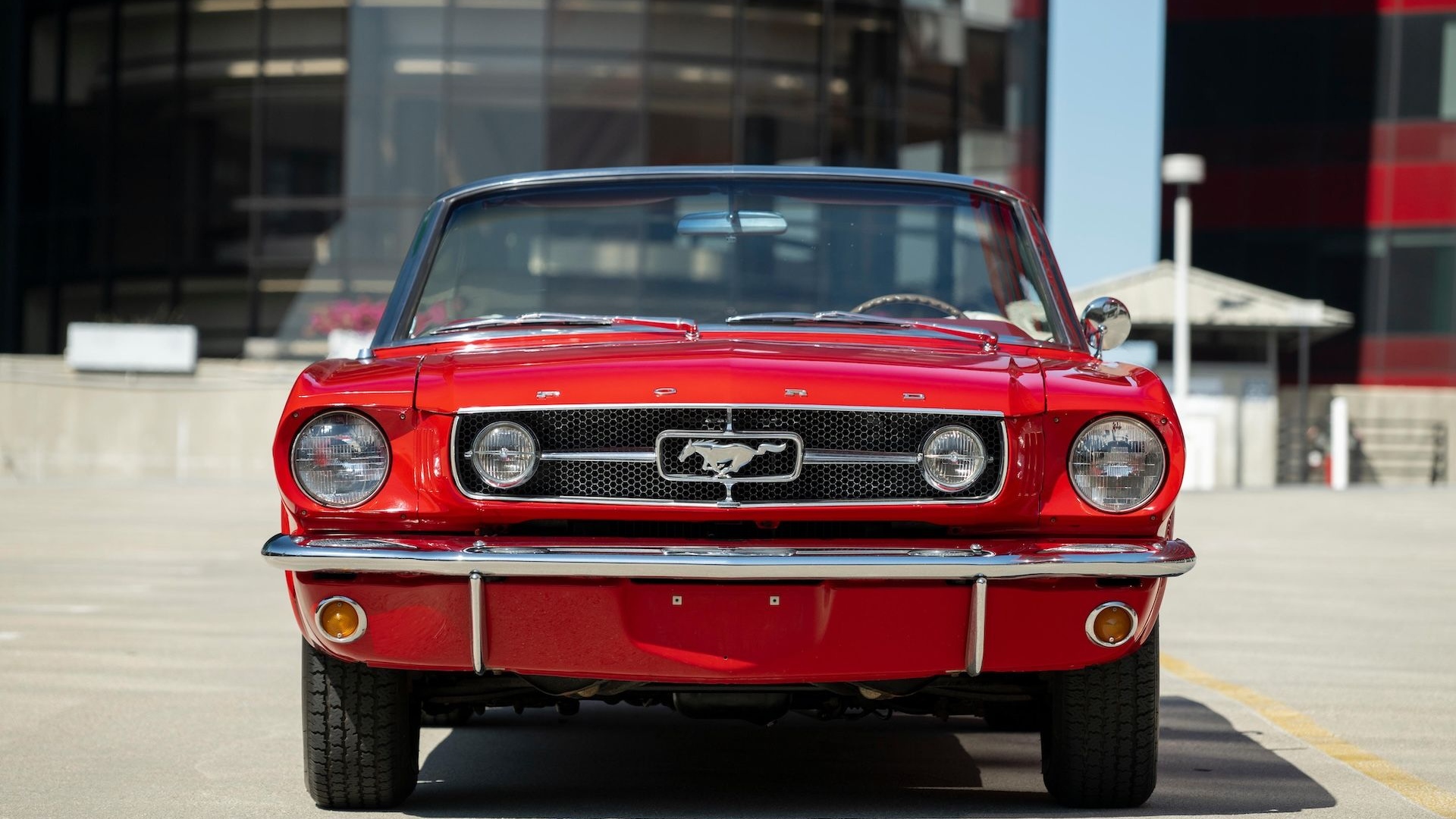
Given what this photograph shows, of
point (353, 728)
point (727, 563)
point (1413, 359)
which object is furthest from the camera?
point (1413, 359)

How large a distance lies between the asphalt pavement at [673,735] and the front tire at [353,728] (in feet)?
0.49

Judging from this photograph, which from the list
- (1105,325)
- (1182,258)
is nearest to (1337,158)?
(1182,258)

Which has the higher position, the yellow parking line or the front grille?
the front grille

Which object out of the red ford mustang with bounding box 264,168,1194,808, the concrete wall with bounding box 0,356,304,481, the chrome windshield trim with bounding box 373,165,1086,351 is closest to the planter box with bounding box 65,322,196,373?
the concrete wall with bounding box 0,356,304,481

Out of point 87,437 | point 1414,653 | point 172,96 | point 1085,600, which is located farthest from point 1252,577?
point 172,96

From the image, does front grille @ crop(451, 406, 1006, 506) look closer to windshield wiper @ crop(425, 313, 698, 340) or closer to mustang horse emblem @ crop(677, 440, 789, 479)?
mustang horse emblem @ crop(677, 440, 789, 479)

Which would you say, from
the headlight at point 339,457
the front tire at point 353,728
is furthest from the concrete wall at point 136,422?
the headlight at point 339,457

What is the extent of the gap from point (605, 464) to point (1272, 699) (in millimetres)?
3479

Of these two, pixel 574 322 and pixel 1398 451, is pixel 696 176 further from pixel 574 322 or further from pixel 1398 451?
pixel 1398 451

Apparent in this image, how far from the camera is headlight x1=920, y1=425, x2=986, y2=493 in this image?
3988 mm

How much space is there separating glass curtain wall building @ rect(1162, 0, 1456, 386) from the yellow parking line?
30322mm

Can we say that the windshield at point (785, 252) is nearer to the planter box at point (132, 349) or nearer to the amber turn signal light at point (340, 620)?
the amber turn signal light at point (340, 620)

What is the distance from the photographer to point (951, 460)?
399 cm

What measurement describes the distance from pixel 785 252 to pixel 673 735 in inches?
60.3
